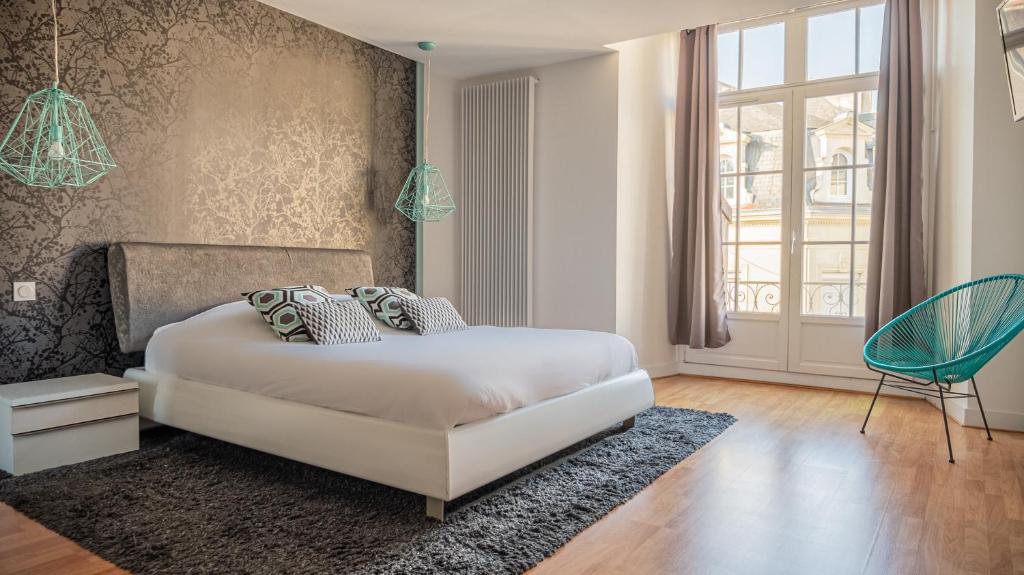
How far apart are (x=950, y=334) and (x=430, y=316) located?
2.86 m

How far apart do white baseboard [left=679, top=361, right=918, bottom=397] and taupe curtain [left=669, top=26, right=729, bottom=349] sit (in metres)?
0.26

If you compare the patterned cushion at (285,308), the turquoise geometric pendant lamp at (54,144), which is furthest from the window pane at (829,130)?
the turquoise geometric pendant lamp at (54,144)

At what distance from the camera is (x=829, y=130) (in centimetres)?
463

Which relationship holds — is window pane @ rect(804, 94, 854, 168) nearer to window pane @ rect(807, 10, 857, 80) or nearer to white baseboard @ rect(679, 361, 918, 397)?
window pane @ rect(807, 10, 857, 80)

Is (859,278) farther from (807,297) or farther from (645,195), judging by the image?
(645,195)

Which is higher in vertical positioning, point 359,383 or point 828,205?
point 828,205

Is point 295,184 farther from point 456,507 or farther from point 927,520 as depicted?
point 927,520

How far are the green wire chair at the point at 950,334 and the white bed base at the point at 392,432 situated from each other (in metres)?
1.43

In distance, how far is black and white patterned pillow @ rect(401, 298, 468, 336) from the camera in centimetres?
331

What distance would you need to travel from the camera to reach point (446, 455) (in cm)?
204

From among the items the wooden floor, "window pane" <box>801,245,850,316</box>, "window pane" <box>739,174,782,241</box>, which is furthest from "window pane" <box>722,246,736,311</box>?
the wooden floor

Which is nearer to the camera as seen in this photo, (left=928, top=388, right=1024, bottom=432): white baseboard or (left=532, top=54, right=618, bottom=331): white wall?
(left=928, top=388, right=1024, bottom=432): white baseboard

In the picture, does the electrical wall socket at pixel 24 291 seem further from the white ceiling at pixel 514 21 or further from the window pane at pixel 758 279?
the window pane at pixel 758 279

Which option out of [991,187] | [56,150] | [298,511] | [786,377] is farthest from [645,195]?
[56,150]
